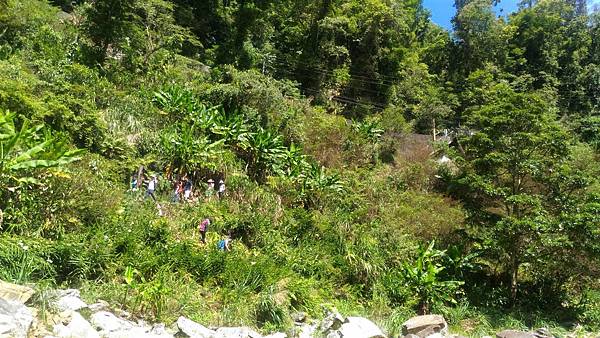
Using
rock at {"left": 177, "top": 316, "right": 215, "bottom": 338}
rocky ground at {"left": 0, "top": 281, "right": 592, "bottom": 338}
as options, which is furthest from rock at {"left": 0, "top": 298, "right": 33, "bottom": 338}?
rock at {"left": 177, "top": 316, "right": 215, "bottom": 338}

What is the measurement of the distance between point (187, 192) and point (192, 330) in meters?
5.84

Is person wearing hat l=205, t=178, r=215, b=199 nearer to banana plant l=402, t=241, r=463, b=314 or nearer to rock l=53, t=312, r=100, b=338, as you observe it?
banana plant l=402, t=241, r=463, b=314

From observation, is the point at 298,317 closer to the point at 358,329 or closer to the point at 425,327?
the point at 358,329

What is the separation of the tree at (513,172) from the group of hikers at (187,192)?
6.40 meters

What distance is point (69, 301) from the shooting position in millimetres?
6469

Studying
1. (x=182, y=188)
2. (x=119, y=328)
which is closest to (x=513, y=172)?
(x=182, y=188)

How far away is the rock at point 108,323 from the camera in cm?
613

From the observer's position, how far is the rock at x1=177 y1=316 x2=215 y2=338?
21.8 feet

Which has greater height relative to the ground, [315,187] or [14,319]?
[315,187]

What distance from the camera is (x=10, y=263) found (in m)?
6.89

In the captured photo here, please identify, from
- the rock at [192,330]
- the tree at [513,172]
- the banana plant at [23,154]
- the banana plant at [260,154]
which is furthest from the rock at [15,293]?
the tree at [513,172]

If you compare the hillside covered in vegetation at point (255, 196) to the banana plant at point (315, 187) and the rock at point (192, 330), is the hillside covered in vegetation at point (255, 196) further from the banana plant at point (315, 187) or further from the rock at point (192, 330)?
the rock at point (192, 330)

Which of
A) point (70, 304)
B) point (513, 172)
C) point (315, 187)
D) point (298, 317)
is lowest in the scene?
point (298, 317)

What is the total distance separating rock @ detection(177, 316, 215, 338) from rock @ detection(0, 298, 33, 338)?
2.01 m
